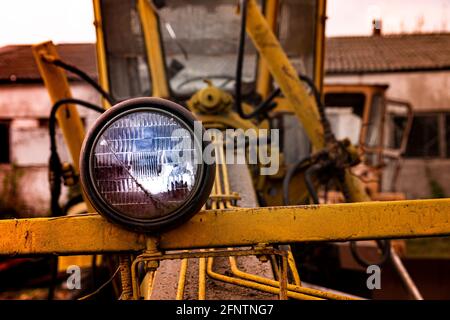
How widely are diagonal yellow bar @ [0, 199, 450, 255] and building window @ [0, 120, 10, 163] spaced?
13.7m

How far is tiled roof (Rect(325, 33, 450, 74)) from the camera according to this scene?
1522 centimetres

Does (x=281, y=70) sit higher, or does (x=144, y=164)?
(x=281, y=70)

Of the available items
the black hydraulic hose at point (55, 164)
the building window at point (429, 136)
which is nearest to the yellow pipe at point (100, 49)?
the black hydraulic hose at point (55, 164)

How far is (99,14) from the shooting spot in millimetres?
3934

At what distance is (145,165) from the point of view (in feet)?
4.56

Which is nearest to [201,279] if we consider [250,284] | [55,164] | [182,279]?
[182,279]

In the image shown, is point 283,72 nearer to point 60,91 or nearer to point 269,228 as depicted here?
point 60,91

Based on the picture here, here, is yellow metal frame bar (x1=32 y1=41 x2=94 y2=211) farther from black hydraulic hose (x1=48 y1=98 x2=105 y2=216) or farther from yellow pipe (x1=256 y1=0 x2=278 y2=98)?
yellow pipe (x1=256 y1=0 x2=278 y2=98)

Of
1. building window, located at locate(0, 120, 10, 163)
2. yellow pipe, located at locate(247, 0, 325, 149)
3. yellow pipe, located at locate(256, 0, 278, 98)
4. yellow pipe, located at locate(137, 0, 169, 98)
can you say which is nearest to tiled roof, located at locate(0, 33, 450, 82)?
building window, located at locate(0, 120, 10, 163)

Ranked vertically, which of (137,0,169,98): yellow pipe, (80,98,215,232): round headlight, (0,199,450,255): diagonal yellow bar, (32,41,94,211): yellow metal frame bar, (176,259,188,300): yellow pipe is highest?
(137,0,169,98): yellow pipe

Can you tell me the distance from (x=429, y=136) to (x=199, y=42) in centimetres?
1256

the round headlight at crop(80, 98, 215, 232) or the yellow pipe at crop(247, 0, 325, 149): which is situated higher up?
the yellow pipe at crop(247, 0, 325, 149)

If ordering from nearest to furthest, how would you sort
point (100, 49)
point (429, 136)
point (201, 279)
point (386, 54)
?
point (201, 279)
point (100, 49)
point (429, 136)
point (386, 54)

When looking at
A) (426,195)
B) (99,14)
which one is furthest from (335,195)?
(426,195)
